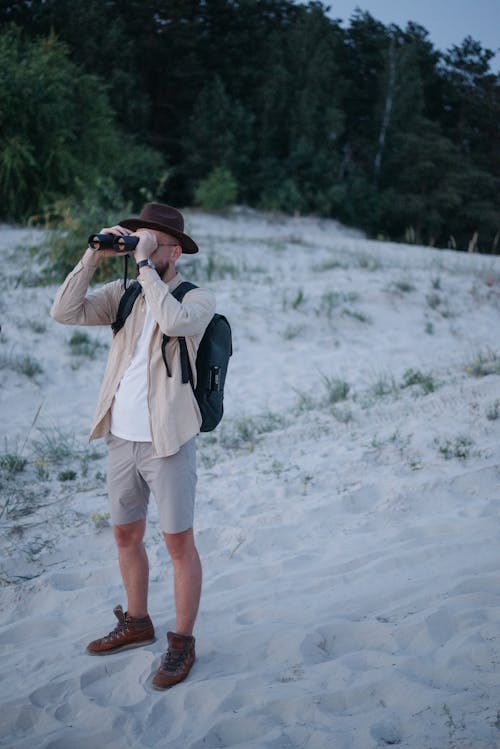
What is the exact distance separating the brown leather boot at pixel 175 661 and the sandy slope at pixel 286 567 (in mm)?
50

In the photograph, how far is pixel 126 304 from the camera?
2.94m

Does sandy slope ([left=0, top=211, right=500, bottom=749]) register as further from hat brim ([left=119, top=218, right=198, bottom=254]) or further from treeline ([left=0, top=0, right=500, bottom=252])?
treeline ([left=0, top=0, right=500, bottom=252])

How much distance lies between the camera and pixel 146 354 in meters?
2.85

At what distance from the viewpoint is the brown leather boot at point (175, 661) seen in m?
2.73

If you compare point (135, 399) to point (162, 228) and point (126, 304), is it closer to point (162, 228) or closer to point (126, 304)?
point (126, 304)

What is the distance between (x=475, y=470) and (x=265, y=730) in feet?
8.65

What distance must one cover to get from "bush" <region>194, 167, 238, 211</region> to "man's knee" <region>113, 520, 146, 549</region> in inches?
797

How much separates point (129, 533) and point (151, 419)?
57 centimetres

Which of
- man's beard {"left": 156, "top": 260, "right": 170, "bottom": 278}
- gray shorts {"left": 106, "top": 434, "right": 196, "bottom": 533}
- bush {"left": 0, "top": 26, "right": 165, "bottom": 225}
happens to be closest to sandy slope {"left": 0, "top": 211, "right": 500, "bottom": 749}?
gray shorts {"left": 106, "top": 434, "right": 196, "bottom": 533}

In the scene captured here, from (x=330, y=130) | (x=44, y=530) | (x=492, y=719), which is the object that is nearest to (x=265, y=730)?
(x=492, y=719)

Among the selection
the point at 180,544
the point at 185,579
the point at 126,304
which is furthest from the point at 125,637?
the point at 126,304

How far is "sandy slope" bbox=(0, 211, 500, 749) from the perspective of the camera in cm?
250

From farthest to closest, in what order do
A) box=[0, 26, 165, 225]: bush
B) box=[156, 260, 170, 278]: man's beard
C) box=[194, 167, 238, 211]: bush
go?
box=[194, 167, 238, 211]: bush, box=[0, 26, 165, 225]: bush, box=[156, 260, 170, 278]: man's beard

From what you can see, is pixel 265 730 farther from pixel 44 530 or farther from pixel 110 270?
pixel 110 270
